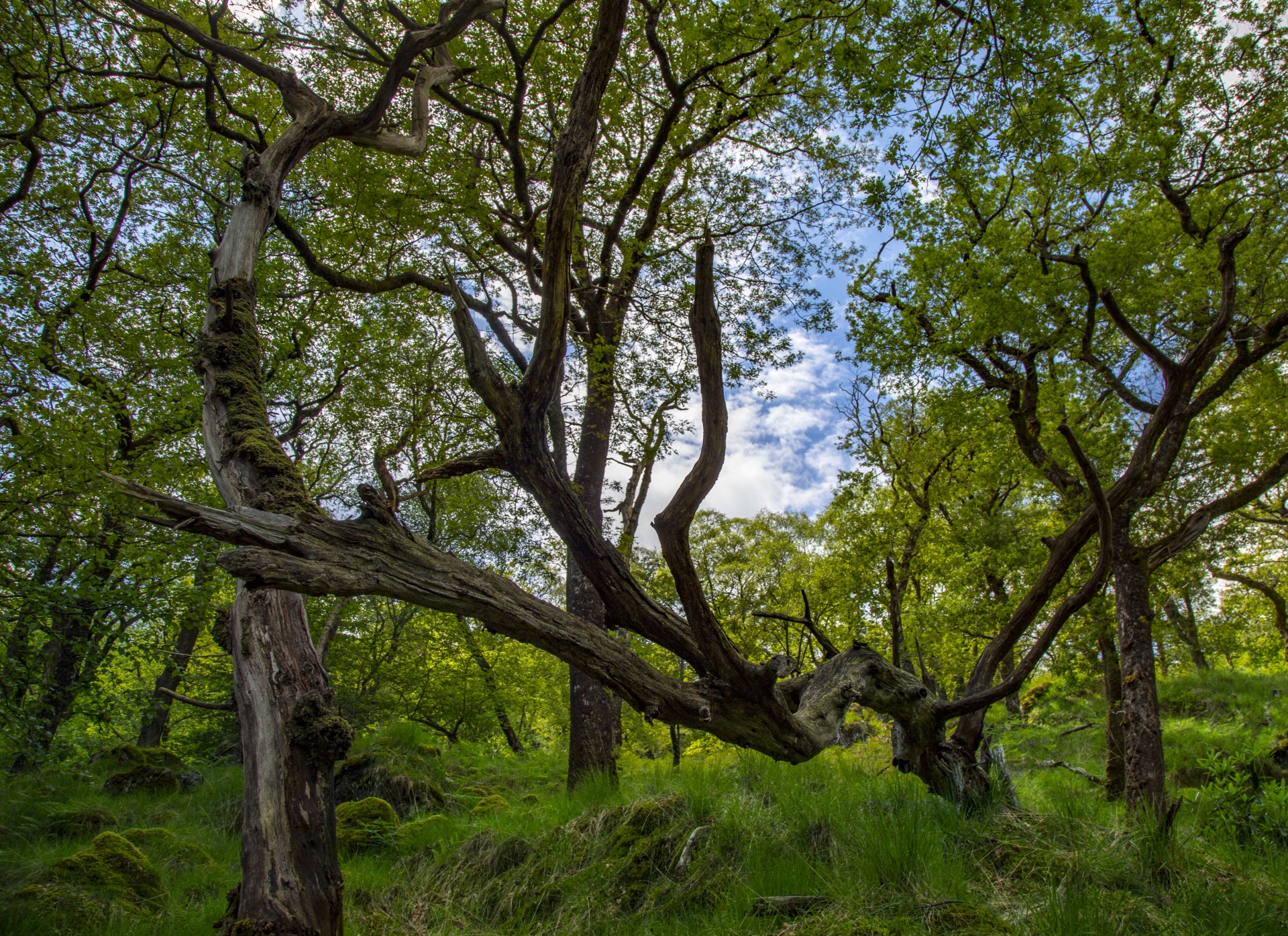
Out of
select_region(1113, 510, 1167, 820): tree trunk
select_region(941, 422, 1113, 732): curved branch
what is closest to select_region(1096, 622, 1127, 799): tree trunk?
select_region(1113, 510, 1167, 820): tree trunk

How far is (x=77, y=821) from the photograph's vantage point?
596cm

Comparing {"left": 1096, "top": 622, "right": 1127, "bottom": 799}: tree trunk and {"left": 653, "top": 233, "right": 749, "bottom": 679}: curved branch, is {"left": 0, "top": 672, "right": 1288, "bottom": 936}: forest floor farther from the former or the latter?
{"left": 1096, "top": 622, "right": 1127, "bottom": 799}: tree trunk

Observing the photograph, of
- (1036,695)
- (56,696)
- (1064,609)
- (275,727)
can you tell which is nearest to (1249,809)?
(1064,609)

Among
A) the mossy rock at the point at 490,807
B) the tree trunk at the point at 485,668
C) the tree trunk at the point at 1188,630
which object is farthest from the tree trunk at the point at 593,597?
the tree trunk at the point at 1188,630

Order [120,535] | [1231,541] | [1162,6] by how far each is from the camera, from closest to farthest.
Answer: [120,535] → [1162,6] → [1231,541]

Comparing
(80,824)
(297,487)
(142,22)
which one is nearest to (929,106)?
(297,487)

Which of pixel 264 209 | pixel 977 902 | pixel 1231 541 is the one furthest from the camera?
pixel 1231 541

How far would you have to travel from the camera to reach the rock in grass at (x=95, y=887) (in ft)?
12.7

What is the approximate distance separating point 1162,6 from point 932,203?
296 cm

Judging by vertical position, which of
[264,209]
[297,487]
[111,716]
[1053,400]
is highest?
[264,209]

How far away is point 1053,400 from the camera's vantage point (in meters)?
7.71

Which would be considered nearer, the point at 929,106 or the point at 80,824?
the point at 929,106

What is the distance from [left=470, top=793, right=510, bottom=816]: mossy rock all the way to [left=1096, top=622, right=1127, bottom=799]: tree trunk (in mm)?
8142

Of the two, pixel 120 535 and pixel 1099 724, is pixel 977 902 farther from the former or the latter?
pixel 1099 724
